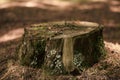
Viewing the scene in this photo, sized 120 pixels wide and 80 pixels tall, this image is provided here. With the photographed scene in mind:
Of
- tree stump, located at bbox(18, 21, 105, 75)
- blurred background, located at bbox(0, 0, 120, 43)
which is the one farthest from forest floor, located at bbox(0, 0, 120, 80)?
tree stump, located at bbox(18, 21, 105, 75)

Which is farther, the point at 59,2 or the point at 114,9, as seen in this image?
the point at 59,2

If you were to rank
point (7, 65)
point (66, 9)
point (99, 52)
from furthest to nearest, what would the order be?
point (66, 9) < point (7, 65) < point (99, 52)

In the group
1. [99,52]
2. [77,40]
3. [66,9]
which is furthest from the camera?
[66,9]

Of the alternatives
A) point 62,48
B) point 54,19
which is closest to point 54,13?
point 54,19

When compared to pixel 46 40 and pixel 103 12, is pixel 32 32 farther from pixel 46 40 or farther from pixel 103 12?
Result: pixel 103 12

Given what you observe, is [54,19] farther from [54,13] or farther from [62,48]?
[62,48]

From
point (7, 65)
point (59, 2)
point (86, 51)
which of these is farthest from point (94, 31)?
point (59, 2)
